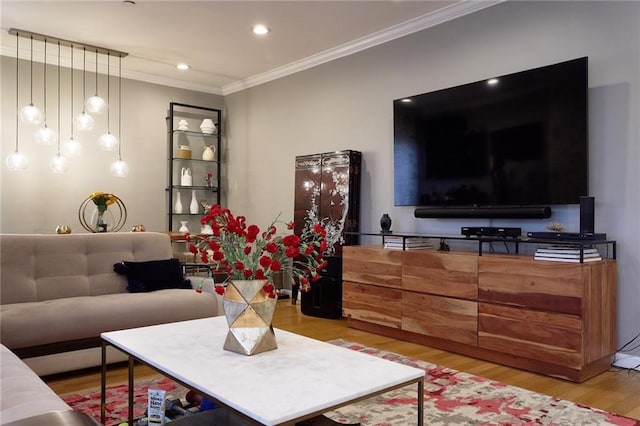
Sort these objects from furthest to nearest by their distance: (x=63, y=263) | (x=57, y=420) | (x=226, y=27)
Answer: (x=226, y=27), (x=63, y=263), (x=57, y=420)

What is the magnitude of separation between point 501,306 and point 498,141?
3.94 feet

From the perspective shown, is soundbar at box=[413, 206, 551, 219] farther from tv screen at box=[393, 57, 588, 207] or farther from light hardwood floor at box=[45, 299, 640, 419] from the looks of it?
light hardwood floor at box=[45, 299, 640, 419]

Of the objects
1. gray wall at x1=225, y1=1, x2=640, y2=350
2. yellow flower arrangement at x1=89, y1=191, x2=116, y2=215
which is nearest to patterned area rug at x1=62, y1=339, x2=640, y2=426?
gray wall at x1=225, y1=1, x2=640, y2=350

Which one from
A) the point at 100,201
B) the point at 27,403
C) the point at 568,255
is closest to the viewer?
the point at 27,403

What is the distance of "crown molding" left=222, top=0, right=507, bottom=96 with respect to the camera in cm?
389

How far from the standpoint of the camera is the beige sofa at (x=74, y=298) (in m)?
2.79

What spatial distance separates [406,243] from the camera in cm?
379

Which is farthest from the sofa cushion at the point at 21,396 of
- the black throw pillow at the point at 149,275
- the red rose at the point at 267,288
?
the black throw pillow at the point at 149,275

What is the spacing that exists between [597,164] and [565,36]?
3.01ft

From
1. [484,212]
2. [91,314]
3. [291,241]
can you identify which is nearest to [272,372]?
[291,241]

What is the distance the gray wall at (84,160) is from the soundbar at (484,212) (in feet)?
11.5

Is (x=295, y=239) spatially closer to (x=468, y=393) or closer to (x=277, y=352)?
(x=277, y=352)

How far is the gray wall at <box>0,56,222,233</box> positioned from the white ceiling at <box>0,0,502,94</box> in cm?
37

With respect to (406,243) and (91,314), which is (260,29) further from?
(91,314)
